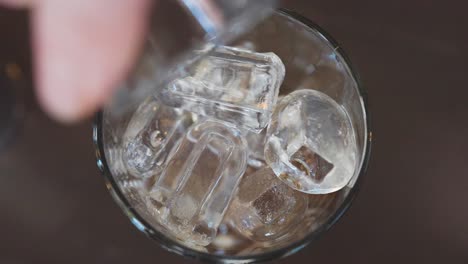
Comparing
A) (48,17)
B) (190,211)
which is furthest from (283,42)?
(48,17)

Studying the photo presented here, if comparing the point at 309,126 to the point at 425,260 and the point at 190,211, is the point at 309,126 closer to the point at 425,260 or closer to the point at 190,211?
the point at 190,211

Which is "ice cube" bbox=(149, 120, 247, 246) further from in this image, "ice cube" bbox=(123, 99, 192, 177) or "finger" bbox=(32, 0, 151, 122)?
"finger" bbox=(32, 0, 151, 122)

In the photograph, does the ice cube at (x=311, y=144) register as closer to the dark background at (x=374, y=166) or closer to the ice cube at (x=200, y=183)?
the ice cube at (x=200, y=183)

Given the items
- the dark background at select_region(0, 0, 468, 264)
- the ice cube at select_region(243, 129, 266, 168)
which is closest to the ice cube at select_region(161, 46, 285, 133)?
the ice cube at select_region(243, 129, 266, 168)

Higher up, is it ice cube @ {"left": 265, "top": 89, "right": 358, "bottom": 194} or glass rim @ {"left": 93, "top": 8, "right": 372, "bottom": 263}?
ice cube @ {"left": 265, "top": 89, "right": 358, "bottom": 194}

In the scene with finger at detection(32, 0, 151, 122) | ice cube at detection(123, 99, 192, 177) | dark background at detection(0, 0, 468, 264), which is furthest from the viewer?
dark background at detection(0, 0, 468, 264)

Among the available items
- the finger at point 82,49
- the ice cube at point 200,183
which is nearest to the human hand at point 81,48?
the finger at point 82,49

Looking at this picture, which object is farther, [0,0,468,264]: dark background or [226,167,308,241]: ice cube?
[0,0,468,264]: dark background
